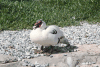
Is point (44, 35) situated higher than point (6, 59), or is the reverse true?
point (44, 35)

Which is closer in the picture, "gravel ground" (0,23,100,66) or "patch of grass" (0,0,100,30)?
"gravel ground" (0,23,100,66)

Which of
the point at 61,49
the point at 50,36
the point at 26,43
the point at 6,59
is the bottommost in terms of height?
the point at 6,59

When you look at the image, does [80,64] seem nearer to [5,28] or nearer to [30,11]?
[5,28]

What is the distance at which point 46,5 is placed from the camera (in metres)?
12.2

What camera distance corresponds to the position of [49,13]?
35.4 feet

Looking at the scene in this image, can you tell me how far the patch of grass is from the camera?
972 cm

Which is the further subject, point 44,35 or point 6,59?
point 44,35

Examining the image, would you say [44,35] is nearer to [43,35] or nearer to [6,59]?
[43,35]

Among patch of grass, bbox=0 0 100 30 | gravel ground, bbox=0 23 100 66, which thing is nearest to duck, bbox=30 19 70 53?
gravel ground, bbox=0 23 100 66

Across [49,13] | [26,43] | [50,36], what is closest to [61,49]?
[50,36]

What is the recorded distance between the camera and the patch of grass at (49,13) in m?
9.72

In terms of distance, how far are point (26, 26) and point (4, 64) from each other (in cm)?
502

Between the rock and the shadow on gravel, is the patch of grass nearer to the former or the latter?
the shadow on gravel

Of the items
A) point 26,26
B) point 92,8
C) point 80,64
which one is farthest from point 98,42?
point 92,8
